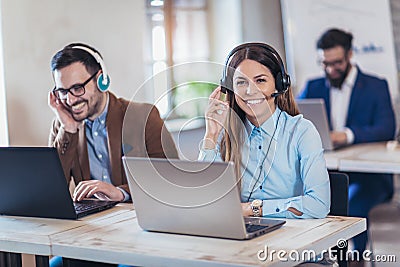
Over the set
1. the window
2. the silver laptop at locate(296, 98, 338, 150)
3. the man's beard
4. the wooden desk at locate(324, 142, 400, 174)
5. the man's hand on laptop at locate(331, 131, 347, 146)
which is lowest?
the wooden desk at locate(324, 142, 400, 174)

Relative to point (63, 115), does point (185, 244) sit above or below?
below

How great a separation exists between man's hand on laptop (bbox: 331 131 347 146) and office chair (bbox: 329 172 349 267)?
1542 mm

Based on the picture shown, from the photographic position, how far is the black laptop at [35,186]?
7.55 ft

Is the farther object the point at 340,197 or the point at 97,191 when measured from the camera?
the point at 97,191

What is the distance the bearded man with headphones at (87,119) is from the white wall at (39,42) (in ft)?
2.46

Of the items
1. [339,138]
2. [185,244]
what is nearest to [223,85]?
[185,244]

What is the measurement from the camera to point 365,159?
356 cm

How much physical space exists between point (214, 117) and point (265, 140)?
0.21 metres

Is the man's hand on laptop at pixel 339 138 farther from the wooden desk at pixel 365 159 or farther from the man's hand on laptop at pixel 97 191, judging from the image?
the man's hand on laptop at pixel 97 191

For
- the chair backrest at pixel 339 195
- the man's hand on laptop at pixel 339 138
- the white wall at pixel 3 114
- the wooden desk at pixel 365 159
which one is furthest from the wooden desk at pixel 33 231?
the man's hand on laptop at pixel 339 138

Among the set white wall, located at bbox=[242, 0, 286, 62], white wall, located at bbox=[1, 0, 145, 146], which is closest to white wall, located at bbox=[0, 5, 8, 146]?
white wall, located at bbox=[1, 0, 145, 146]

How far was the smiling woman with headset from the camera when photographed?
7.36 feet

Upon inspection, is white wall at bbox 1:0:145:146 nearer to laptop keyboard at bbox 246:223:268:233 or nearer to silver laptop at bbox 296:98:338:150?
silver laptop at bbox 296:98:338:150

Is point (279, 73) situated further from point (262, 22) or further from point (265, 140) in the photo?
point (262, 22)
